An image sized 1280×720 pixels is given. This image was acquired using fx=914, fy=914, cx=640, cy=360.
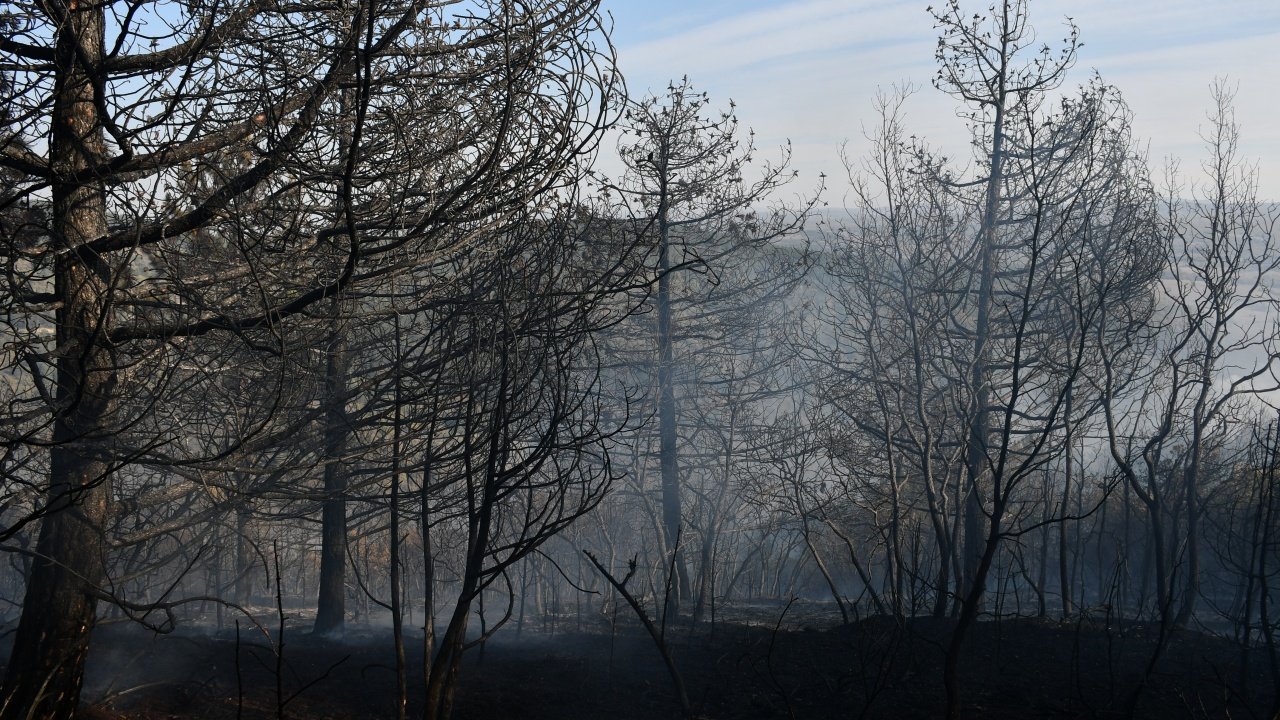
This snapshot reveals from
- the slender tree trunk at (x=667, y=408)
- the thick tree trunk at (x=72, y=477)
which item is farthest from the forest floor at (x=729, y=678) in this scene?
the slender tree trunk at (x=667, y=408)

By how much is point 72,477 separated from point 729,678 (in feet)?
16.5

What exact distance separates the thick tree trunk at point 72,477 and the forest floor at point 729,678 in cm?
44

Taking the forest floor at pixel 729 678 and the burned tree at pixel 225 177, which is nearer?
the burned tree at pixel 225 177

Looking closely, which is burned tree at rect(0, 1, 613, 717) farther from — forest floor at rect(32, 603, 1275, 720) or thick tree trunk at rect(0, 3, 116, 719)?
forest floor at rect(32, 603, 1275, 720)

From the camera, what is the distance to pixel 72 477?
4.99 metres

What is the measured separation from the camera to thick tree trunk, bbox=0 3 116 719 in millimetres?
4559

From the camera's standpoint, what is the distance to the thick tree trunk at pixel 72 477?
4.56 meters

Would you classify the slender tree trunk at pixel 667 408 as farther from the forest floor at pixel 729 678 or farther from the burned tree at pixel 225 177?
the burned tree at pixel 225 177

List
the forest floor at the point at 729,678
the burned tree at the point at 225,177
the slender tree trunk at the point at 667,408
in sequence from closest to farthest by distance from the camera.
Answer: the burned tree at the point at 225,177
the forest floor at the point at 729,678
the slender tree trunk at the point at 667,408

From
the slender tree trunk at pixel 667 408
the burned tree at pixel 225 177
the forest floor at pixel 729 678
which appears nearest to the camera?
the burned tree at pixel 225 177

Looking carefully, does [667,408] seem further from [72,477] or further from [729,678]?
[72,477]

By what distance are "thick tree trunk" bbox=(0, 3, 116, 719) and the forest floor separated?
444mm

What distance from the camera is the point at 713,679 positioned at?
301 inches

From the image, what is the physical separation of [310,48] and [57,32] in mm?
1069
